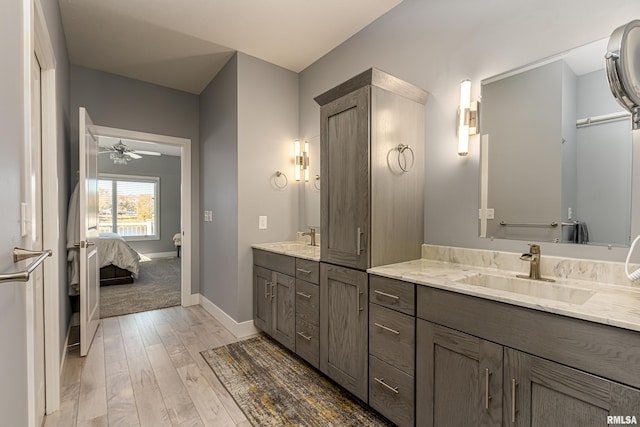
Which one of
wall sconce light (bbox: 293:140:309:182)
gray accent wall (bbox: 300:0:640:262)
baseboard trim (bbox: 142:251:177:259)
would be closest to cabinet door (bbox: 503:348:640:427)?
gray accent wall (bbox: 300:0:640:262)

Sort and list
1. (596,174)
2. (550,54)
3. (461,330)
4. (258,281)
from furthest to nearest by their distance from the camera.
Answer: (258,281) < (550,54) < (596,174) < (461,330)

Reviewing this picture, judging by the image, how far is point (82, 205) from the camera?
2.53m

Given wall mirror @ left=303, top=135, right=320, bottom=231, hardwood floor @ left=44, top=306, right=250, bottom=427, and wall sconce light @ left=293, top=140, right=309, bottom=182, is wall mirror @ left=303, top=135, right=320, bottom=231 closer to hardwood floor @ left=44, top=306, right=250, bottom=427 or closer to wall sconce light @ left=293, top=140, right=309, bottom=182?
wall sconce light @ left=293, top=140, right=309, bottom=182

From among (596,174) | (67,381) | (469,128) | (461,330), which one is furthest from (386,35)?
(67,381)

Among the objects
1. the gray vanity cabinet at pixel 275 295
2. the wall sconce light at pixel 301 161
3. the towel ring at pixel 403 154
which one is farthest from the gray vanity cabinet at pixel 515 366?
the wall sconce light at pixel 301 161

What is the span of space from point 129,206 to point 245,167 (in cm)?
623

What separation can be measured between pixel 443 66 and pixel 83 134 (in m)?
2.94

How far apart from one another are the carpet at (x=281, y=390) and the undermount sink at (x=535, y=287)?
39.2 inches

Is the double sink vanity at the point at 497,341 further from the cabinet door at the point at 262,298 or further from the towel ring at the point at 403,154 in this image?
the cabinet door at the point at 262,298

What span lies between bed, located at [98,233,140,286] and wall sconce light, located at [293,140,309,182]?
350 centimetres

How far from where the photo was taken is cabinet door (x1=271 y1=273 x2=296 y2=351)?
2.46 meters

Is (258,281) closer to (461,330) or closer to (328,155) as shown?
(328,155)

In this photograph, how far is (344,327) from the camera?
196 cm

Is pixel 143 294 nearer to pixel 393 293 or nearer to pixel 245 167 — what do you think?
pixel 245 167
